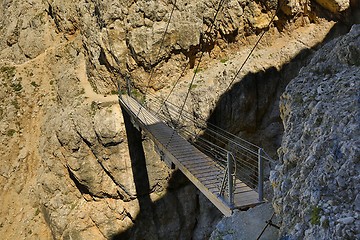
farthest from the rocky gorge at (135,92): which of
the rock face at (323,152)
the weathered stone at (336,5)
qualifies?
the rock face at (323,152)

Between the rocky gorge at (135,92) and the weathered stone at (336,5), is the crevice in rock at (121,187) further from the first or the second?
the weathered stone at (336,5)

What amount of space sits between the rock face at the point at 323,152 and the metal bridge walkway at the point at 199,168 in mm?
1249

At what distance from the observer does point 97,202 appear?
41.7 ft

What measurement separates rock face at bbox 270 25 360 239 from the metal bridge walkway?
4.10 feet

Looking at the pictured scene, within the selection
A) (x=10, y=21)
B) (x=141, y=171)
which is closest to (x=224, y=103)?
(x=141, y=171)

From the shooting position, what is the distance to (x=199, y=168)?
6219mm

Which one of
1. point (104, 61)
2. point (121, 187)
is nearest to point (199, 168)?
point (121, 187)

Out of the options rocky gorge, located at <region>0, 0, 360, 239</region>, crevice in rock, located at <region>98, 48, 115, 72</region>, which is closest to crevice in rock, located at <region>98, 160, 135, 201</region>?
rocky gorge, located at <region>0, 0, 360, 239</region>

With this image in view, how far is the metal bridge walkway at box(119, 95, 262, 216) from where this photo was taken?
15.7ft

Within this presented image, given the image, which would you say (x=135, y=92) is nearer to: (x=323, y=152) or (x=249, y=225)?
(x=249, y=225)

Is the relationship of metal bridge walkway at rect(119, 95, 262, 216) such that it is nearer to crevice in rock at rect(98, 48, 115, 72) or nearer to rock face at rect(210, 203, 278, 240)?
rock face at rect(210, 203, 278, 240)

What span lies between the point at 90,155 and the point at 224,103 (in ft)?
18.4

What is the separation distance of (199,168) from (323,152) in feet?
11.6

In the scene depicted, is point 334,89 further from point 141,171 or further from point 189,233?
point 189,233
